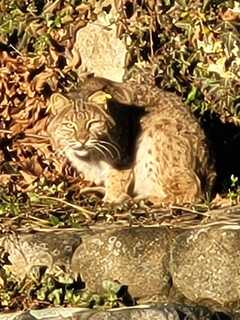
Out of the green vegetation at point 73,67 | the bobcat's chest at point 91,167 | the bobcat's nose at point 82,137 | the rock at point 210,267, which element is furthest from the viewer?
the green vegetation at point 73,67

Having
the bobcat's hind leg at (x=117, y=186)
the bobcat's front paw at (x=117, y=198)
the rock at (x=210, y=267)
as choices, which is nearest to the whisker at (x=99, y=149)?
the bobcat's hind leg at (x=117, y=186)

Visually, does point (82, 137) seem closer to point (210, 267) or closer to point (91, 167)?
point (91, 167)

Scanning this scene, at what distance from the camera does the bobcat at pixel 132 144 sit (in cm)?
840

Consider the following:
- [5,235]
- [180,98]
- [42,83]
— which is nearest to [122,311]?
[5,235]

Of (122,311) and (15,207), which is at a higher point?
(15,207)

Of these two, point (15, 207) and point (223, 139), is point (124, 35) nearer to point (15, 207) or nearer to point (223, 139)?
point (223, 139)

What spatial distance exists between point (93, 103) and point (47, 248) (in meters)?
1.27

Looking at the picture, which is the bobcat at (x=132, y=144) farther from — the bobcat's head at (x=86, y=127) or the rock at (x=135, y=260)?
the rock at (x=135, y=260)

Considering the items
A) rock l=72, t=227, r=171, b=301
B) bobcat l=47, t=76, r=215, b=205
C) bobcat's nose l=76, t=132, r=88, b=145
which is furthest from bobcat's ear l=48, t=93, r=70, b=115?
rock l=72, t=227, r=171, b=301

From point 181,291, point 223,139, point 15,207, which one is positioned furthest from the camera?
point 223,139

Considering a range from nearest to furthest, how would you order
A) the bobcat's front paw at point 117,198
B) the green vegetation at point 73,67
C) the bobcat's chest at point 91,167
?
the bobcat's front paw at point 117,198, the bobcat's chest at point 91,167, the green vegetation at point 73,67

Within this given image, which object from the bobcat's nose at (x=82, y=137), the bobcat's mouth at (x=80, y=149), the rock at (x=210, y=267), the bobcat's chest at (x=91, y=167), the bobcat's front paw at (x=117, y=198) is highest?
the bobcat's nose at (x=82, y=137)

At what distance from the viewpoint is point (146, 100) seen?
8789 mm

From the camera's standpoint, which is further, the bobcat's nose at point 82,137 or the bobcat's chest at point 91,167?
the bobcat's chest at point 91,167
